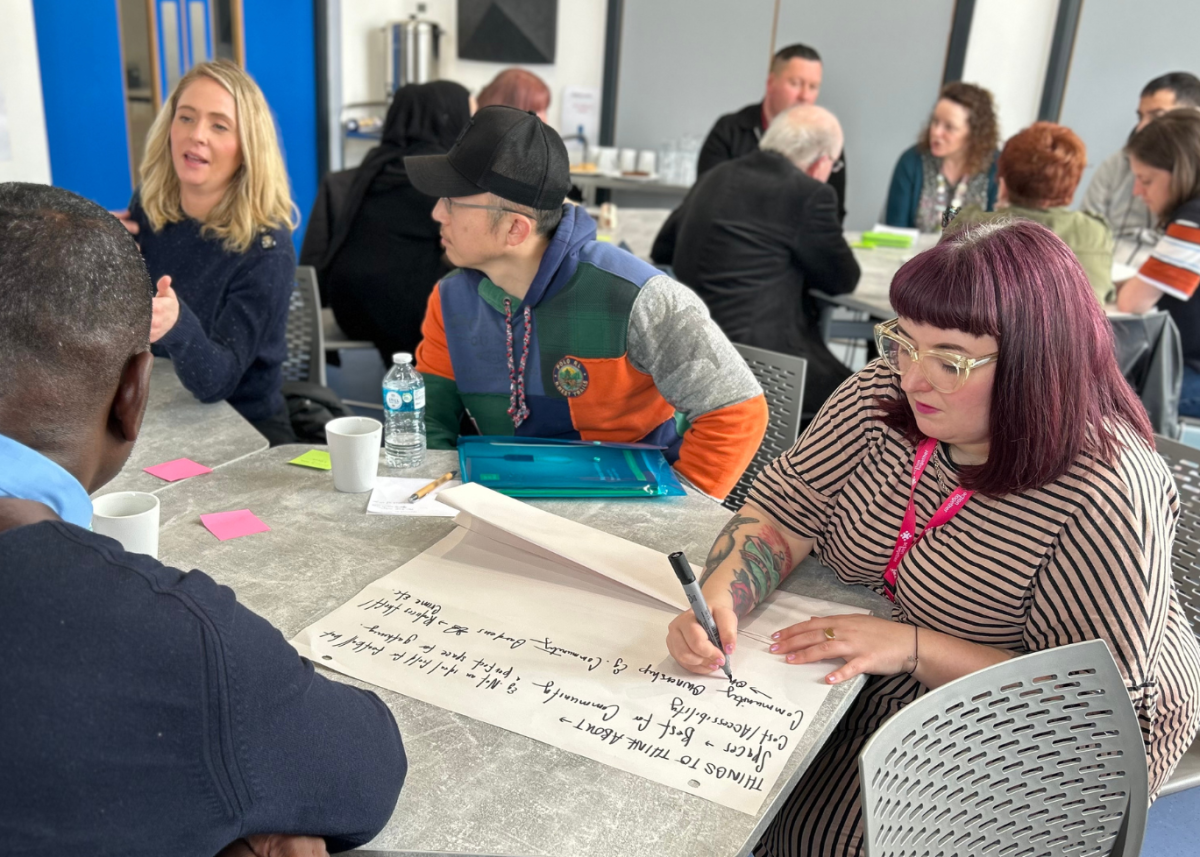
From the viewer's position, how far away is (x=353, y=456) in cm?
159

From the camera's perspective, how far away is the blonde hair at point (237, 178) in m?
2.33

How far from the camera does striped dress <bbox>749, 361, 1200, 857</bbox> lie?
1.20 m

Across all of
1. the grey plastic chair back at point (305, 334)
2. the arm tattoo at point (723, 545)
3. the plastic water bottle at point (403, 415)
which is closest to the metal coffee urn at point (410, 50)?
the grey plastic chair back at point (305, 334)

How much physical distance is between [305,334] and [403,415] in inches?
52.2

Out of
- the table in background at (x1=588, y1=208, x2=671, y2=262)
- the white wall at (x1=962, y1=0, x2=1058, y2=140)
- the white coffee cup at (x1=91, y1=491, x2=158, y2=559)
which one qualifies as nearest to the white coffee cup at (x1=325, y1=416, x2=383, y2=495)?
the white coffee cup at (x1=91, y1=491, x2=158, y2=559)

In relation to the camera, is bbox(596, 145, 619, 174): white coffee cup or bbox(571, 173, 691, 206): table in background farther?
bbox(596, 145, 619, 174): white coffee cup

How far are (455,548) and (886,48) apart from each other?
18.8ft

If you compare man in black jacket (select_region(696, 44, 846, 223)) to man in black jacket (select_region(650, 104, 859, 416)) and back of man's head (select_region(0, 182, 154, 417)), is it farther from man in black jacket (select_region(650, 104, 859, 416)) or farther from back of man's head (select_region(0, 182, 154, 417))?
back of man's head (select_region(0, 182, 154, 417))

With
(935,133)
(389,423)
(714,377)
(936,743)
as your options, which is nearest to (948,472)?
(936,743)

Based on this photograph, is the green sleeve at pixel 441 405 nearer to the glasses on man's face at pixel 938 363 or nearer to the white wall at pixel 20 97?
the glasses on man's face at pixel 938 363

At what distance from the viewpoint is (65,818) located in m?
0.69

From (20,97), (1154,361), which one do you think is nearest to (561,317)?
(1154,361)

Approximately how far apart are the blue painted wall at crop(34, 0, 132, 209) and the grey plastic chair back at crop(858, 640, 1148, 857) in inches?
173

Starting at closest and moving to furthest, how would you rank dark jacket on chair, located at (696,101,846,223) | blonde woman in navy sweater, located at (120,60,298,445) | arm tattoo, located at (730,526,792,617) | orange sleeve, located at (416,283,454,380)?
arm tattoo, located at (730,526,792,617) → orange sleeve, located at (416,283,454,380) → blonde woman in navy sweater, located at (120,60,298,445) → dark jacket on chair, located at (696,101,846,223)
